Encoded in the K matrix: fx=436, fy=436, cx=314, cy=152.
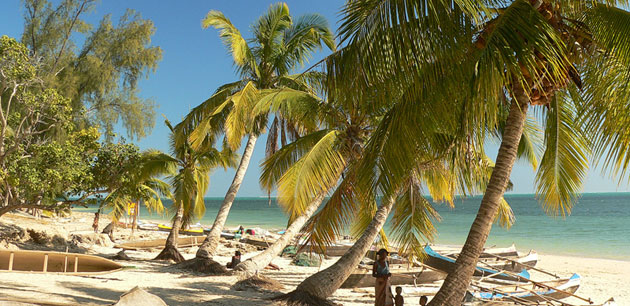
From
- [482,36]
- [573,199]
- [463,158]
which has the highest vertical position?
[482,36]

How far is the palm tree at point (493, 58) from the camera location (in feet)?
15.0

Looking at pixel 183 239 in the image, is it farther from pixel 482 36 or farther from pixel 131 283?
pixel 482 36

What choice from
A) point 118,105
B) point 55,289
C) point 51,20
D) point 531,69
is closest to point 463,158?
point 531,69

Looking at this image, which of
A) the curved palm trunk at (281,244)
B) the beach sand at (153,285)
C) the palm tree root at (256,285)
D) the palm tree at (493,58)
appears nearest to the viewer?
the palm tree at (493,58)

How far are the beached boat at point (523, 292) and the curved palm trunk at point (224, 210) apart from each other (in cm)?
727

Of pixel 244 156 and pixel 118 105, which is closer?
pixel 244 156

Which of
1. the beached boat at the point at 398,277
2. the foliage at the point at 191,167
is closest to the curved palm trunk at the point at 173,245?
the foliage at the point at 191,167

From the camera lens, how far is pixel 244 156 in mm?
14148

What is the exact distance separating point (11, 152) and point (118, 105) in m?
10.4

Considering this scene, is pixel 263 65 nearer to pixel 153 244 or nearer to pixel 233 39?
pixel 233 39

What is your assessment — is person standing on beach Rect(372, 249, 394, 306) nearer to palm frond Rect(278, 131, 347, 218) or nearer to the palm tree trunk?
palm frond Rect(278, 131, 347, 218)

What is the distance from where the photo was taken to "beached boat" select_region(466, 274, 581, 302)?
9305 mm

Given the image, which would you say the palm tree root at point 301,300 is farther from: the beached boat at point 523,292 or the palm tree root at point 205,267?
the palm tree root at point 205,267

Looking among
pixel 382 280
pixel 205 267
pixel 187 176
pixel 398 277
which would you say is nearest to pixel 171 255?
pixel 187 176
